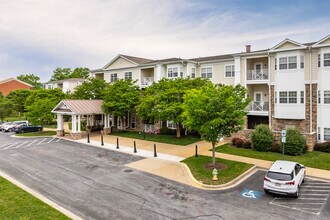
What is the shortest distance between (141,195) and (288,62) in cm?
1963

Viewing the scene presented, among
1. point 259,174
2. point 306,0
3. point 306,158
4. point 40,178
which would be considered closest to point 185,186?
Result: point 259,174

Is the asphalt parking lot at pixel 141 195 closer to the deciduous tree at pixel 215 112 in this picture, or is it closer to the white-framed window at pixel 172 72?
the deciduous tree at pixel 215 112

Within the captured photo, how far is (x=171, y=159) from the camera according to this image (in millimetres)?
20078

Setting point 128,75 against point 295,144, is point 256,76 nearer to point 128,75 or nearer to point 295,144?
point 295,144

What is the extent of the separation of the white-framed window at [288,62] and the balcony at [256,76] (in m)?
2.20

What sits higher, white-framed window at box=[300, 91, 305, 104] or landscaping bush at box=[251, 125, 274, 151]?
white-framed window at box=[300, 91, 305, 104]

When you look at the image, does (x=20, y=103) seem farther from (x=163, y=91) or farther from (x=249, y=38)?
(x=249, y=38)

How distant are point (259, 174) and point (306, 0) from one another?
14.6 metres

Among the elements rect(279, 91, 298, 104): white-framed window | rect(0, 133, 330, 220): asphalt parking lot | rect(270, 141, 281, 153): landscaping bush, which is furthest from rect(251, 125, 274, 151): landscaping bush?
rect(0, 133, 330, 220): asphalt parking lot

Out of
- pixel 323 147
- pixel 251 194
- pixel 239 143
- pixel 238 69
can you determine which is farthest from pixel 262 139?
pixel 251 194

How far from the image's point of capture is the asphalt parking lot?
10.9 metres

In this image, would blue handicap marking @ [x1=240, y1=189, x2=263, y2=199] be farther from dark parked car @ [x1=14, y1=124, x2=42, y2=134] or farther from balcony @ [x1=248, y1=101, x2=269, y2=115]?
dark parked car @ [x1=14, y1=124, x2=42, y2=134]

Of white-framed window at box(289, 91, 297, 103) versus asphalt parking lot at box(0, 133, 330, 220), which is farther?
white-framed window at box(289, 91, 297, 103)

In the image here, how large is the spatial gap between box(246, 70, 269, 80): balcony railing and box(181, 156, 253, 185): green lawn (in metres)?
12.0
